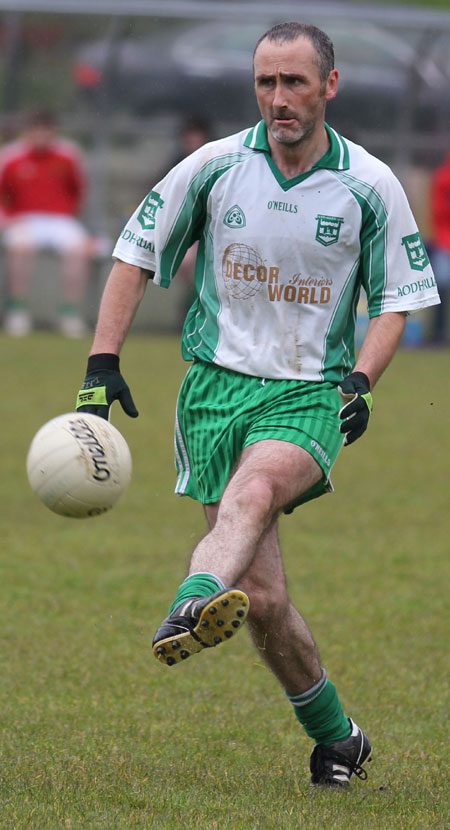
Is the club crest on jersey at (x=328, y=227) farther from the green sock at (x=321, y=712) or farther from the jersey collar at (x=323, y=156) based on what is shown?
the green sock at (x=321, y=712)

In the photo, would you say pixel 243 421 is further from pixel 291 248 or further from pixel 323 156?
pixel 323 156

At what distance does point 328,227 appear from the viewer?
5.02 metres

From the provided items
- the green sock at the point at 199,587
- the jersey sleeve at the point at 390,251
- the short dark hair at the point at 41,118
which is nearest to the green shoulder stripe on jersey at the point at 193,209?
the jersey sleeve at the point at 390,251

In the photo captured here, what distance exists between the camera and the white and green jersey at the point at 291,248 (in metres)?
5.03

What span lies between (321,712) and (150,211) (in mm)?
1820

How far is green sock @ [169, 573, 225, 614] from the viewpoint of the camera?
4262 millimetres

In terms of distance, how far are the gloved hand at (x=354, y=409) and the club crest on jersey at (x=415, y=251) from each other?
54 centimetres

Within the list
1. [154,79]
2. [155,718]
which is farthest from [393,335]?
[154,79]

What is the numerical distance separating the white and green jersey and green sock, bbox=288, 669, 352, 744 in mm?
1061

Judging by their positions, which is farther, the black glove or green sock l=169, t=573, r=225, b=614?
the black glove

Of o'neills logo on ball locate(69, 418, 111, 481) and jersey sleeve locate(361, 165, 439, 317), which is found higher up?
jersey sleeve locate(361, 165, 439, 317)

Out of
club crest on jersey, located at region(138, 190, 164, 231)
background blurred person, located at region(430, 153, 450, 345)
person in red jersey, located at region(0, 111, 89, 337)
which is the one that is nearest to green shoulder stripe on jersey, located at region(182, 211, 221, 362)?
club crest on jersey, located at region(138, 190, 164, 231)

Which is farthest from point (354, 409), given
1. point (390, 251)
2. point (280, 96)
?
point (280, 96)

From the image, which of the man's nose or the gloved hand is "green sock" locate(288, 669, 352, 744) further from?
the man's nose
